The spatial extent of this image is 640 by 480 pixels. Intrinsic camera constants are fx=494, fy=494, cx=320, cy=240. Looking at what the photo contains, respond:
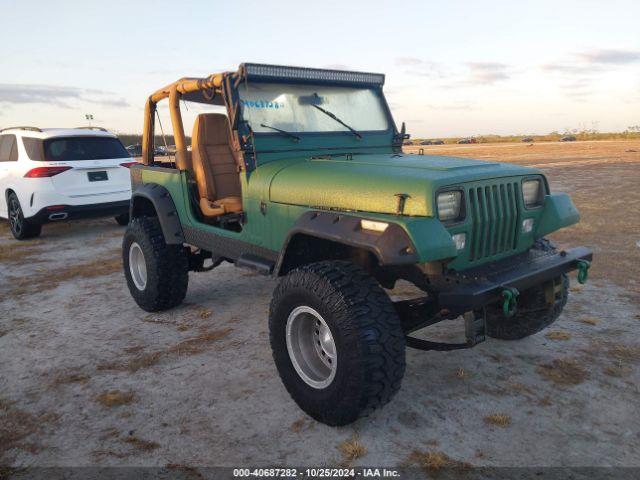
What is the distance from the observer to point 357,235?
2.71 m

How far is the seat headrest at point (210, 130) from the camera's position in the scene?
4.52 metres

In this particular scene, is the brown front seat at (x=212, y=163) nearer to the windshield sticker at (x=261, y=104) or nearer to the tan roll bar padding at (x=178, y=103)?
the tan roll bar padding at (x=178, y=103)

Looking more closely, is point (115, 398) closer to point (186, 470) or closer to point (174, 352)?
point (174, 352)

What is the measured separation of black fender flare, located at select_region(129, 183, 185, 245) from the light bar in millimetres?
1536

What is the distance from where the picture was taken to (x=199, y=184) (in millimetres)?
4484

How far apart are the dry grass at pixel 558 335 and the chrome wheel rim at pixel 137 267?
386 cm

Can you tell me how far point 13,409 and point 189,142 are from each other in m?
2.52

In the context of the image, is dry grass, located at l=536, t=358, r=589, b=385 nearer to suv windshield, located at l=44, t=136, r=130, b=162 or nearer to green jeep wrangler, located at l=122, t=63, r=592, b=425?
green jeep wrangler, located at l=122, t=63, r=592, b=425

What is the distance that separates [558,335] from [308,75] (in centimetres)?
297

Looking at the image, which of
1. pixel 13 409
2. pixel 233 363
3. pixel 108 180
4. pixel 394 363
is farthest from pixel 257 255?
pixel 108 180

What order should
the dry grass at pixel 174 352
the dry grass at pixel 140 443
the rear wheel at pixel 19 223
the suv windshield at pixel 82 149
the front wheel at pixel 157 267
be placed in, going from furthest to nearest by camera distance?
the rear wheel at pixel 19 223 → the suv windshield at pixel 82 149 → the front wheel at pixel 157 267 → the dry grass at pixel 174 352 → the dry grass at pixel 140 443

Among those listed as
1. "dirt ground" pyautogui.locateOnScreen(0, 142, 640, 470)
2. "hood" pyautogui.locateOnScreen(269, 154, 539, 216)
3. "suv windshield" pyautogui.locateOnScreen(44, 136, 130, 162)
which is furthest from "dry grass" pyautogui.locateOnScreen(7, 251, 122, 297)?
"hood" pyautogui.locateOnScreen(269, 154, 539, 216)

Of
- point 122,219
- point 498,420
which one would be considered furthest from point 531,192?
point 122,219

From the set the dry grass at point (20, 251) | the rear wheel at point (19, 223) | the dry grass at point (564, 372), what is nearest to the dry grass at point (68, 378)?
the dry grass at point (564, 372)
